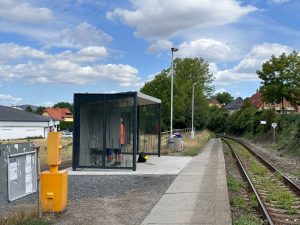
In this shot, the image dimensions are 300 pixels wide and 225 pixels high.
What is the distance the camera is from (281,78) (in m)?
61.5

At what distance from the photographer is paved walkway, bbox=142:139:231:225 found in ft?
27.9

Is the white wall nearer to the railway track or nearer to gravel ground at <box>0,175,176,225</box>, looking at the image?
the railway track

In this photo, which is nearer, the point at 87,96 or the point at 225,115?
the point at 87,96

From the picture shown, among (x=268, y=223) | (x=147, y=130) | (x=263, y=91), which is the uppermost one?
(x=263, y=91)

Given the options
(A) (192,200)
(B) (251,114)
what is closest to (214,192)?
(A) (192,200)

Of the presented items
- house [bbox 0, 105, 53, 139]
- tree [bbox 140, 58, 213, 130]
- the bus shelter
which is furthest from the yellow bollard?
house [bbox 0, 105, 53, 139]

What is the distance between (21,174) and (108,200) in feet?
11.2

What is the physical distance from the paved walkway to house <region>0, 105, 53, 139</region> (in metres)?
67.5

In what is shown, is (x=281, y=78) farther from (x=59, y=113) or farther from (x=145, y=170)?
(x=59, y=113)

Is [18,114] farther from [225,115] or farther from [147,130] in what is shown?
→ [147,130]

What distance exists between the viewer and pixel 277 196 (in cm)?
1239

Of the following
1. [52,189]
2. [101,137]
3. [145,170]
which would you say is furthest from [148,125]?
[52,189]

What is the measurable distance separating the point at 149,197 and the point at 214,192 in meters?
1.68

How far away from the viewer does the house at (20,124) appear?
7929cm
